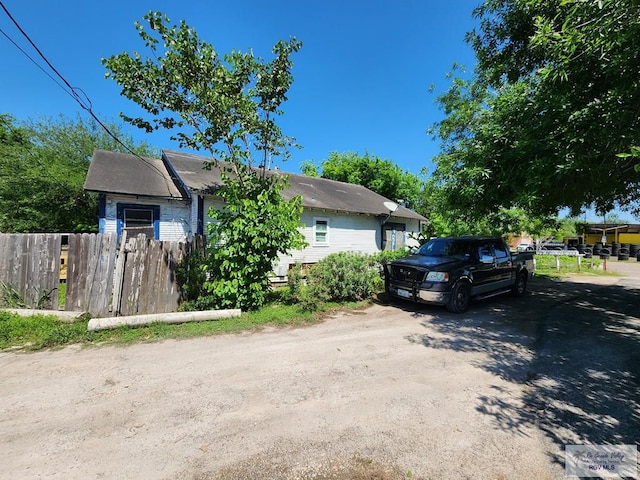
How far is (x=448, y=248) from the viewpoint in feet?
27.0

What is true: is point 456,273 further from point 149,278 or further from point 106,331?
point 106,331

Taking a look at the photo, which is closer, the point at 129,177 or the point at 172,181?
the point at 129,177

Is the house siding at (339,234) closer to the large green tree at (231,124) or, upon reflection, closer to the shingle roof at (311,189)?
the shingle roof at (311,189)

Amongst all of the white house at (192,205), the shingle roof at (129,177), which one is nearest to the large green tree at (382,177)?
the white house at (192,205)

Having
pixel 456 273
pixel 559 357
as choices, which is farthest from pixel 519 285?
pixel 559 357

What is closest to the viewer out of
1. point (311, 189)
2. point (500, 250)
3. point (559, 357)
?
point (559, 357)

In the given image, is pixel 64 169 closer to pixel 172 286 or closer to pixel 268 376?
pixel 172 286

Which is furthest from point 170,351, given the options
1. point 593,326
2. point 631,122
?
point 593,326

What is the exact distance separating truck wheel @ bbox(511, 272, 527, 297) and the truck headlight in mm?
3837


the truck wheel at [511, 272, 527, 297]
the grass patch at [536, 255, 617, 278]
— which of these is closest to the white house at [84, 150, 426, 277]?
the truck wheel at [511, 272, 527, 297]

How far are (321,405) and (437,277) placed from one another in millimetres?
4745

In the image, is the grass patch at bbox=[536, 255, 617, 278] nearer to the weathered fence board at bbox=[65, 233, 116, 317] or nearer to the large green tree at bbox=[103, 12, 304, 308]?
the large green tree at bbox=[103, 12, 304, 308]

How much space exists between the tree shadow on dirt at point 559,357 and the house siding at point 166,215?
8843mm

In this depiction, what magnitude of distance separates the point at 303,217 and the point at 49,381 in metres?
10.4
